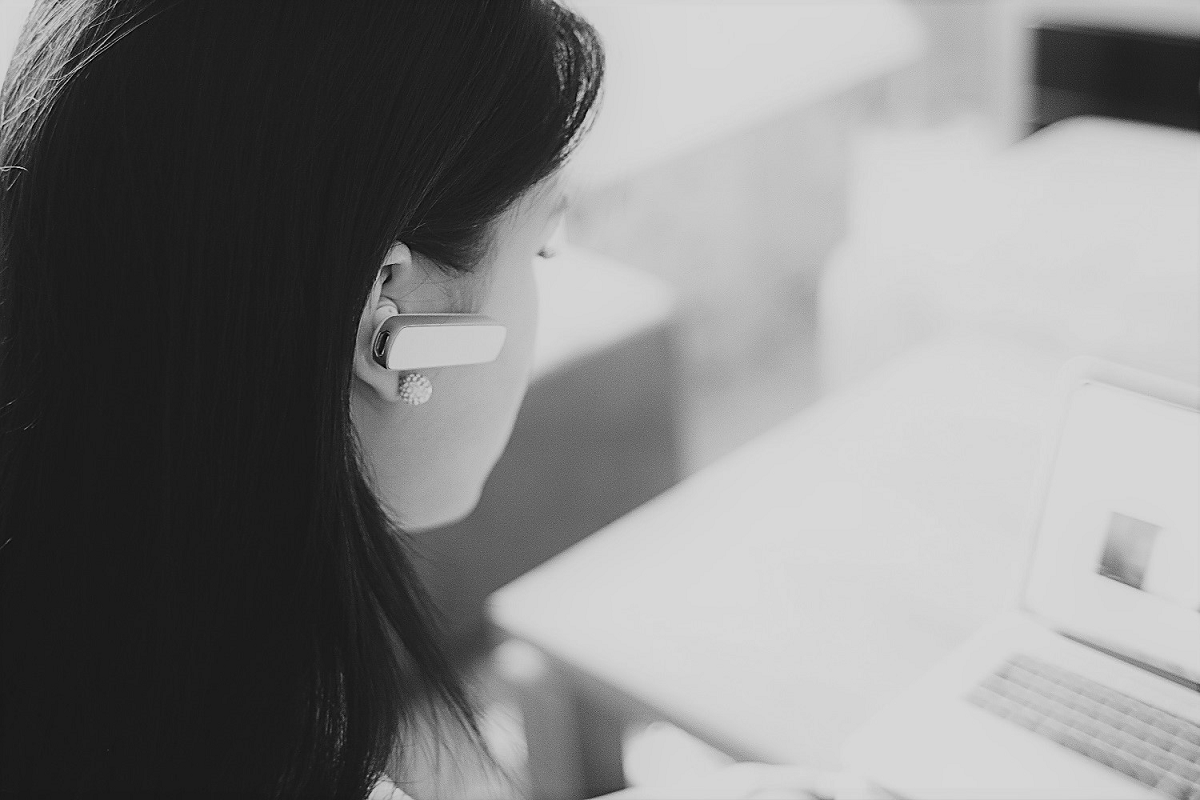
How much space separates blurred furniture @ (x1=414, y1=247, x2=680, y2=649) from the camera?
1601 millimetres

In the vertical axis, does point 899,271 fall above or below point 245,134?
below

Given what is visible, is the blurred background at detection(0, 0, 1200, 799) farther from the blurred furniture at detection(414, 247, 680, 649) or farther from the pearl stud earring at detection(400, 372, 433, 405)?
the pearl stud earring at detection(400, 372, 433, 405)

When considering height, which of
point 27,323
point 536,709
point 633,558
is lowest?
point 536,709

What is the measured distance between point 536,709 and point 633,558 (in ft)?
0.49

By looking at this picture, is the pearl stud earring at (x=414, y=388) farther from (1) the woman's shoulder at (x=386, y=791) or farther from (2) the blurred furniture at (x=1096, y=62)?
(2) the blurred furniture at (x=1096, y=62)

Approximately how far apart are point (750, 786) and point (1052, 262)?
2.86 feet

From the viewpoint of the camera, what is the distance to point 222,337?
24.0 inches

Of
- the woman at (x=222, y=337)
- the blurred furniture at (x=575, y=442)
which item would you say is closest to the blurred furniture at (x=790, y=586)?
the woman at (x=222, y=337)

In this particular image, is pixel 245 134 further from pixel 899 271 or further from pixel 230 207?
pixel 899 271

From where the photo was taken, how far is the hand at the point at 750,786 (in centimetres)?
79

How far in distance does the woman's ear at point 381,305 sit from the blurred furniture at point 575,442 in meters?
0.81

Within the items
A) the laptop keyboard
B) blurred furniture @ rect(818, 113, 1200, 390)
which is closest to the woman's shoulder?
the laptop keyboard

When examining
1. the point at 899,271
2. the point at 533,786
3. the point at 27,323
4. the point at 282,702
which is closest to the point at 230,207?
the point at 27,323

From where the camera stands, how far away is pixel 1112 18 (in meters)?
2.42
